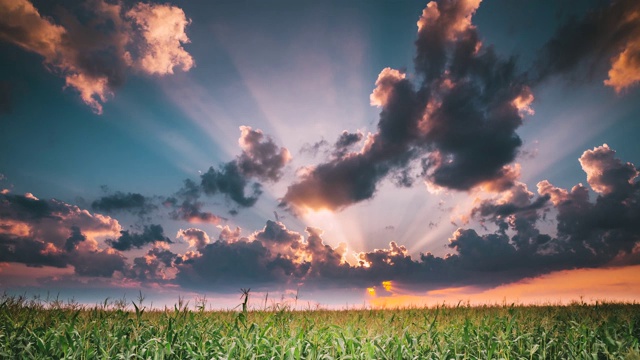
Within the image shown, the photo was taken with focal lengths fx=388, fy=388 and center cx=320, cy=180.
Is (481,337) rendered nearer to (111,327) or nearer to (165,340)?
(165,340)

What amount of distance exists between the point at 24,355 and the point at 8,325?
2771mm

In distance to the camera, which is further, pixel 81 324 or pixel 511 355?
pixel 81 324

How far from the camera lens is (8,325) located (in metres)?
12.5

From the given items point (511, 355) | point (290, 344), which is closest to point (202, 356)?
point (290, 344)

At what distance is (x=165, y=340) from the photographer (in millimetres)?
10586

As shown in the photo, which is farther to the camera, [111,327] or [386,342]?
[111,327]

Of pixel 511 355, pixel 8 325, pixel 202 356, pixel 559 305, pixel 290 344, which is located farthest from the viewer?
pixel 559 305

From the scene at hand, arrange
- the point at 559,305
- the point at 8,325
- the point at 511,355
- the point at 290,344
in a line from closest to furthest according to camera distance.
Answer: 1. the point at 290,344
2. the point at 511,355
3. the point at 8,325
4. the point at 559,305

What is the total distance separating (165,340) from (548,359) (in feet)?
38.0

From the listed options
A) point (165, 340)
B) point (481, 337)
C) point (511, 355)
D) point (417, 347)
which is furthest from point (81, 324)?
point (511, 355)

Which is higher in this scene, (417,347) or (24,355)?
(417,347)

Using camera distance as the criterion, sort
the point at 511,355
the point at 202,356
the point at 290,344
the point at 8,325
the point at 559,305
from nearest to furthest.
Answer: the point at 202,356 → the point at 290,344 → the point at 511,355 → the point at 8,325 → the point at 559,305

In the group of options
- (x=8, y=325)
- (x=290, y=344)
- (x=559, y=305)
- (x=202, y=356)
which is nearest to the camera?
(x=202, y=356)

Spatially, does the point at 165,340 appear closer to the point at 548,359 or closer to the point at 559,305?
the point at 548,359
